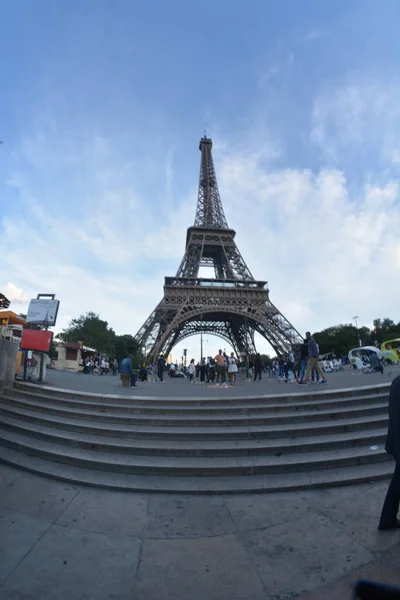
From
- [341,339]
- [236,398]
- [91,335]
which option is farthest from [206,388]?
[341,339]

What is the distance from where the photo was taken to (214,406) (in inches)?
278

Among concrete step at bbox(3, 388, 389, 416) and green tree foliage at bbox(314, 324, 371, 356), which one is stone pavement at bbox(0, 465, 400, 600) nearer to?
concrete step at bbox(3, 388, 389, 416)

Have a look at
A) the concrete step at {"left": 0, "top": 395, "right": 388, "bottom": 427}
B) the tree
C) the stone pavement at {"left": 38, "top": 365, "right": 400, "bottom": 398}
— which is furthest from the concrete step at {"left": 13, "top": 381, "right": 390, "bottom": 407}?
the tree

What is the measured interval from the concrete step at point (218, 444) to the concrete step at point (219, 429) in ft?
0.28

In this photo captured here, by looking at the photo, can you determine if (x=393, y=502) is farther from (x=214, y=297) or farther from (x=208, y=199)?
(x=208, y=199)

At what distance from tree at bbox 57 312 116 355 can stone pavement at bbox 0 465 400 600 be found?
53.8 m

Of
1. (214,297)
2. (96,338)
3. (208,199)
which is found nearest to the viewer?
(214,297)

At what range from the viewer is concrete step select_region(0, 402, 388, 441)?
5578 mm

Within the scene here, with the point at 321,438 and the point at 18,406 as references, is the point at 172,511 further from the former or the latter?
the point at 18,406

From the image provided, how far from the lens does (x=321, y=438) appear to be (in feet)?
17.9

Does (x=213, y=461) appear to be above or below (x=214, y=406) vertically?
below

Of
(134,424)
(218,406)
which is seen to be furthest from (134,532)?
(218,406)

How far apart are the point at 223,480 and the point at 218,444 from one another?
0.80 metres

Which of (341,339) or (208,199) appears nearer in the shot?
(208,199)
